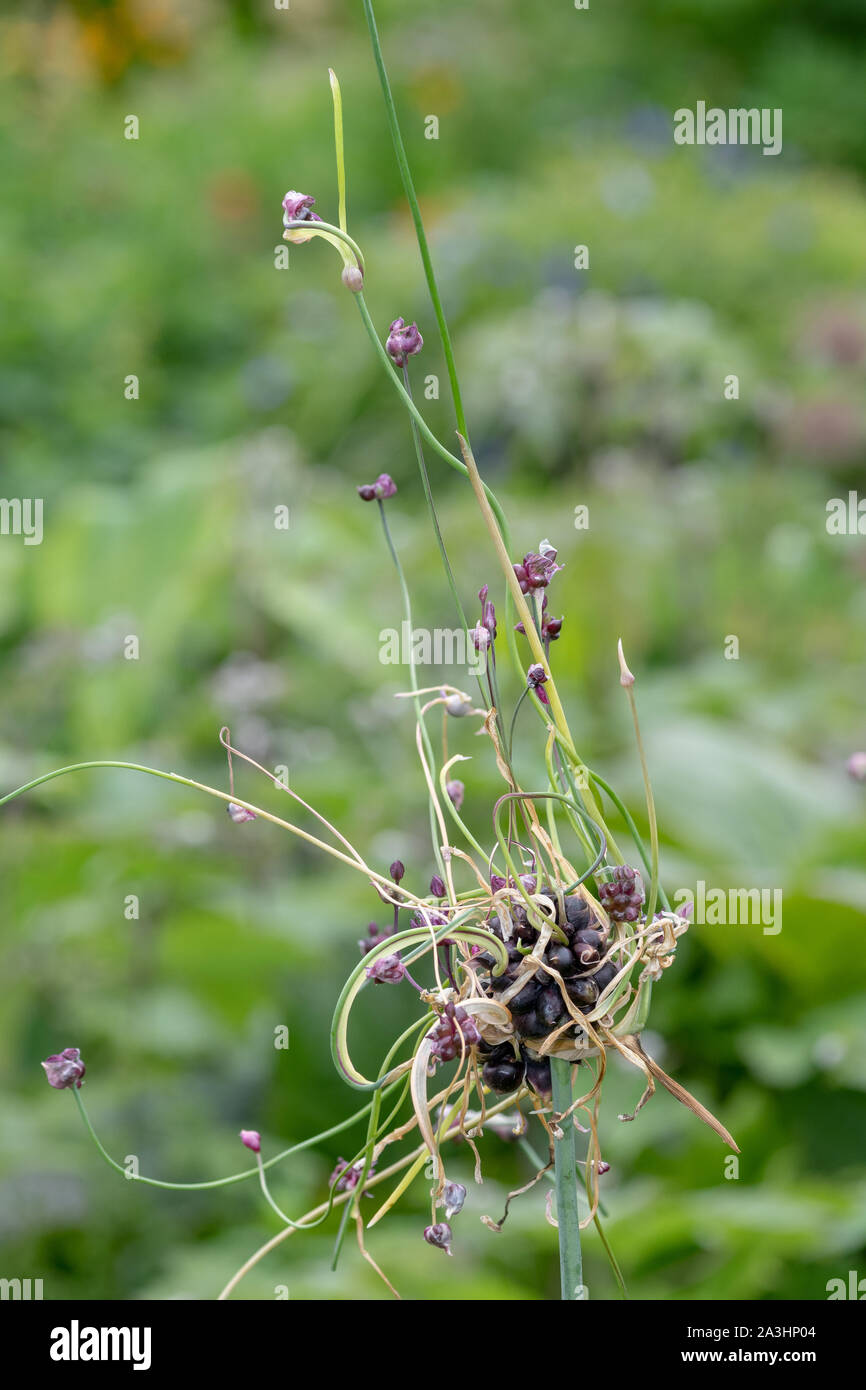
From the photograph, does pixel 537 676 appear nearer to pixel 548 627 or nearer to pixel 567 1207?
pixel 548 627

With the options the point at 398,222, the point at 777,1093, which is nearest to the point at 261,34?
the point at 398,222

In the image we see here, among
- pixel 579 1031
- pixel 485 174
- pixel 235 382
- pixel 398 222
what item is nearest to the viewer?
pixel 579 1031

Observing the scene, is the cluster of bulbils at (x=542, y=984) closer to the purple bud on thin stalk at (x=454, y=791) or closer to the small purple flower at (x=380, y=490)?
the purple bud on thin stalk at (x=454, y=791)

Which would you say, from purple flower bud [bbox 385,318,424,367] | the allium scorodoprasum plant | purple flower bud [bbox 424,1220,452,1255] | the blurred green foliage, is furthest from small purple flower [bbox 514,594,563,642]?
the blurred green foliage

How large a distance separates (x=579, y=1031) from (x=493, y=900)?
0.06m

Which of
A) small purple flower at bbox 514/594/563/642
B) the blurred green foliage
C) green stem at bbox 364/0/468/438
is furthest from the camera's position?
the blurred green foliage

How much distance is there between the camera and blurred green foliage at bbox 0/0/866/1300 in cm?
176

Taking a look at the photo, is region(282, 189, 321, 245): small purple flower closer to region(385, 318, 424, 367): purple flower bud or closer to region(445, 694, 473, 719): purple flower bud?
region(385, 318, 424, 367): purple flower bud

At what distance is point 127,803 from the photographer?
85.0 inches

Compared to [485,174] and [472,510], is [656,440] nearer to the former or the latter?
[472,510]

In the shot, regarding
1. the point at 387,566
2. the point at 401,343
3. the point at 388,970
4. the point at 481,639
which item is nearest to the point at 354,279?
the point at 401,343

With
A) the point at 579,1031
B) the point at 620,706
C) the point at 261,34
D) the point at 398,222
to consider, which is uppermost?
the point at 261,34

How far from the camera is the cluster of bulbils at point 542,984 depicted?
486mm

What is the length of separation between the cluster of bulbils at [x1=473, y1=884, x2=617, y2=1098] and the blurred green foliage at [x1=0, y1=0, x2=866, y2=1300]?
95 cm
